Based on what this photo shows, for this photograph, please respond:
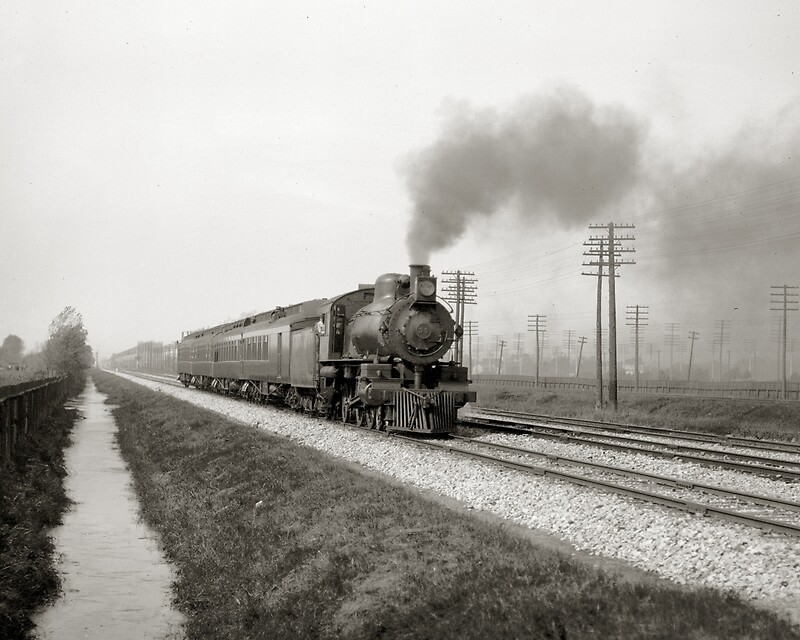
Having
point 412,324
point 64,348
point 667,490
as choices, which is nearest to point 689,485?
point 667,490

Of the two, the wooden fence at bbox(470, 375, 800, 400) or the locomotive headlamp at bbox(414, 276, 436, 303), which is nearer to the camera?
the locomotive headlamp at bbox(414, 276, 436, 303)

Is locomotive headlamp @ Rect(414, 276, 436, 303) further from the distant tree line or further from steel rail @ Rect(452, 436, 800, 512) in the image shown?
the distant tree line

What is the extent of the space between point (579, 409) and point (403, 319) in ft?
55.0

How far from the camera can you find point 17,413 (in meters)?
19.8

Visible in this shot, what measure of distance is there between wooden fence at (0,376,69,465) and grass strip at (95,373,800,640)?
12.7ft

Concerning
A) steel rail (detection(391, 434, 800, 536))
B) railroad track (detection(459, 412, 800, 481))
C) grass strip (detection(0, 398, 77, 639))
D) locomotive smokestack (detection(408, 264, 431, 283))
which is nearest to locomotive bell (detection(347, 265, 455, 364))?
locomotive smokestack (detection(408, 264, 431, 283))

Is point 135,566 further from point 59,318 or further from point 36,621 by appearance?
point 59,318

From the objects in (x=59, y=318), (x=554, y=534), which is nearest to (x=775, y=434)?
(x=554, y=534)

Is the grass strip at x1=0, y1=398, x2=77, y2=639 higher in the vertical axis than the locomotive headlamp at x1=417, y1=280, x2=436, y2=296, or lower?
lower

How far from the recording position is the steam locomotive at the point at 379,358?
59.6 ft

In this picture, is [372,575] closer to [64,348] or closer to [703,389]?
[703,389]

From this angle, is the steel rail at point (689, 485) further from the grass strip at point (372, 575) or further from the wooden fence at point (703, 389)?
the wooden fence at point (703, 389)

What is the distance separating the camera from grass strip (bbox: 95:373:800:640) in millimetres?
6059

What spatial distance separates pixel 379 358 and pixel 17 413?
9.57 m
